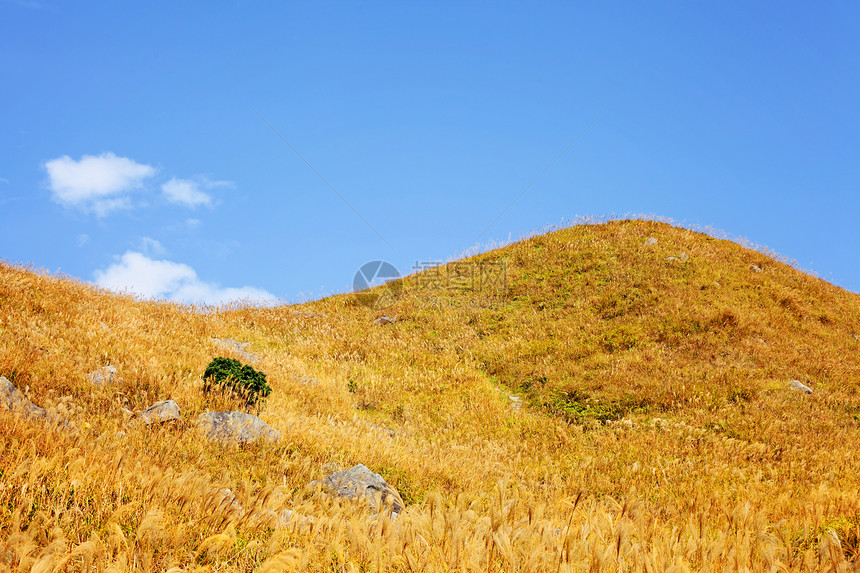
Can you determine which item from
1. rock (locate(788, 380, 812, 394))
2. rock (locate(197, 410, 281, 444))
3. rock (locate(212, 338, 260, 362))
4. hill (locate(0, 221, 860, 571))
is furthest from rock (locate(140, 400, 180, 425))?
rock (locate(788, 380, 812, 394))

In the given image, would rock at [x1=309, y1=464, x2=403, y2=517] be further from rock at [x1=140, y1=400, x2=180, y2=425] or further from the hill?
rock at [x1=140, y1=400, x2=180, y2=425]

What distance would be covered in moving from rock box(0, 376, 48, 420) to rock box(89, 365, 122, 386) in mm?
1148

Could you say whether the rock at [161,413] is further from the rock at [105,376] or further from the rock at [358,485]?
the rock at [358,485]

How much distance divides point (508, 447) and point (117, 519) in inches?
352

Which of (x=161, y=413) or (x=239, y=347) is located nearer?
(x=161, y=413)

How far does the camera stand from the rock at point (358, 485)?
6.05 meters

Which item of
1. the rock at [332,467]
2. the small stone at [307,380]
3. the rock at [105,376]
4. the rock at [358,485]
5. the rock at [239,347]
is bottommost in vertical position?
the rock at [358,485]

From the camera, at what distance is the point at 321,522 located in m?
4.02

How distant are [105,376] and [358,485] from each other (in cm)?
541

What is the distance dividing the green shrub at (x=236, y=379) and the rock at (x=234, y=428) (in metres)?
1.39

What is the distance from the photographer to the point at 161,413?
7.57 meters
